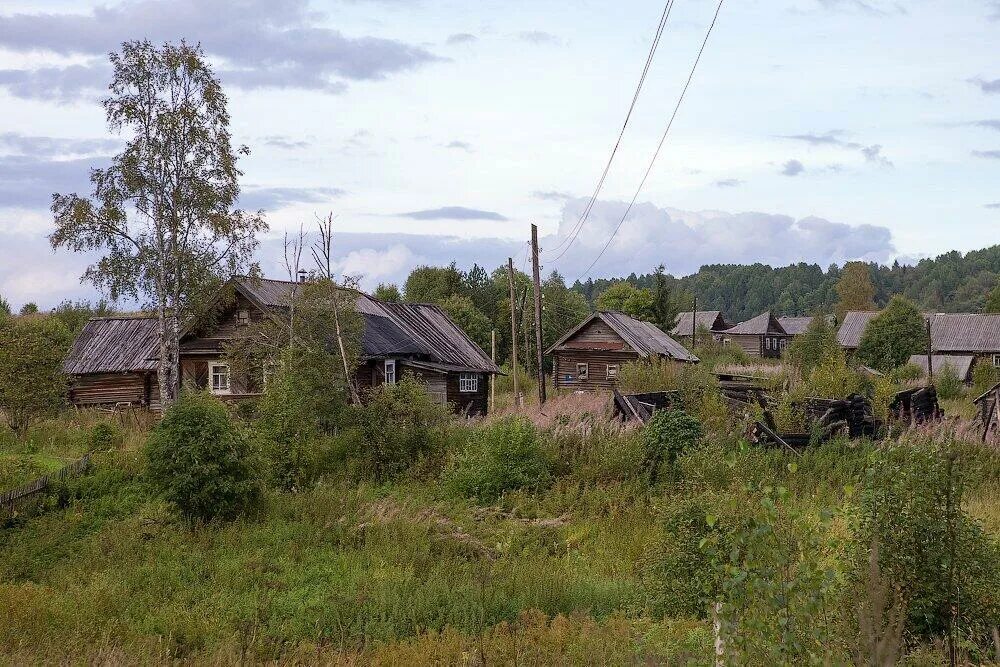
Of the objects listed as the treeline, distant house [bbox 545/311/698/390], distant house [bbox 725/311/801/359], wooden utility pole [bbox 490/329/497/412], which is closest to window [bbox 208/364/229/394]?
wooden utility pole [bbox 490/329/497/412]

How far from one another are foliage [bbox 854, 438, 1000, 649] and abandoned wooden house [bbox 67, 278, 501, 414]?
719 inches

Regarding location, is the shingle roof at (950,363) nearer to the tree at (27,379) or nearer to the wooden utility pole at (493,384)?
the wooden utility pole at (493,384)

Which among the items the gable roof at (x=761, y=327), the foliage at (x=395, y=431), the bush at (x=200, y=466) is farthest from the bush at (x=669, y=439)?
the gable roof at (x=761, y=327)

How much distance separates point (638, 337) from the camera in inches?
1740

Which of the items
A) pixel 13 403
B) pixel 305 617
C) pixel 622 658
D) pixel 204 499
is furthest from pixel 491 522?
pixel 13 403

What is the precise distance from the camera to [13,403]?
22.7 meters

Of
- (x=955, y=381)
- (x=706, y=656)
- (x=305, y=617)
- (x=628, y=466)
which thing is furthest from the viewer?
(x=955, y=381)

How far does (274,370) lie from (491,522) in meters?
8.17

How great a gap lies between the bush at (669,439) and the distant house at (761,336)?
76576mm

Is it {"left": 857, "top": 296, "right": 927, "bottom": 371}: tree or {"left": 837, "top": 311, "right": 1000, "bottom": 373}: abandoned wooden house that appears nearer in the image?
{"left": 857, "top": 296, "right": 927, "bottom": 371}: tree

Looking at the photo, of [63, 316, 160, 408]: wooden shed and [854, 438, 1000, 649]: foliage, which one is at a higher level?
[63, 316, 160, 408]: wooden shed

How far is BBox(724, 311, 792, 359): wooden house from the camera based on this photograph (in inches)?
3620

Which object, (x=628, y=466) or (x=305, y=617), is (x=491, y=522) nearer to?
(x=628, y=466)

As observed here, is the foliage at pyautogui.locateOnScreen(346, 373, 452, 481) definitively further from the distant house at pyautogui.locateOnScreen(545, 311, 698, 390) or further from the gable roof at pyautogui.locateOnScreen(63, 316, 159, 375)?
the distant house at pyautogui.locateOnScreen(545, 311, 698, 390)
